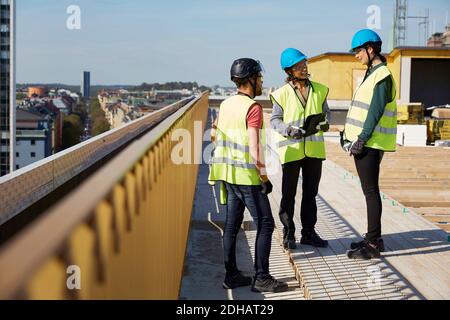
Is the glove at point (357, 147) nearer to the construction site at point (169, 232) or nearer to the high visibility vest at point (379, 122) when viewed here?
the high visibility vest at point (379, 122)

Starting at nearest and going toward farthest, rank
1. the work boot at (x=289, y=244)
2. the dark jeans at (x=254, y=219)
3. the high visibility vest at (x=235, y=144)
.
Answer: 1. the high visibility vest at (x=235, y=144)
2. the dark jeans at (x=254, y=219)
3. the work boot at (x=289, y=244)

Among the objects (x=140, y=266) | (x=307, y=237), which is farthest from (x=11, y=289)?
(x=307, y=237)

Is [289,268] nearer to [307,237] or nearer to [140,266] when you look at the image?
[307,237]

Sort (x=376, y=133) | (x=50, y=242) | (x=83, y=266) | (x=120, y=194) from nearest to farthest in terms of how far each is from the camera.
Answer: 1. (x=50, y=242)
2. (x=83, y=266)
3. (x=120, y=194)
4. (x=376, y=133)

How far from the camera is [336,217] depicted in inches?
330

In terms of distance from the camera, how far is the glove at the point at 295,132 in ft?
20.9

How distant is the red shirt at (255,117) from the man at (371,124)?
1350 mm

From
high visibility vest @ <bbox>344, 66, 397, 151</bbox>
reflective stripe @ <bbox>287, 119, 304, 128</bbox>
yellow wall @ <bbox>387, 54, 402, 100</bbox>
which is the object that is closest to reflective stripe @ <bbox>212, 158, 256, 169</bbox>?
reflective stripe @ <bbox>287, 119, 304, 128</bbox>

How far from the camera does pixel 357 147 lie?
624 cm

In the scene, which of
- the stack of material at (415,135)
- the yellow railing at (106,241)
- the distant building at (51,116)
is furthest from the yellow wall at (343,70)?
the distant building at (51,116)

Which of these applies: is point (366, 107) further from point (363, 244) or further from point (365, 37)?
point (363, 244)

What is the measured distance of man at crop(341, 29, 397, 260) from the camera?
243 inches

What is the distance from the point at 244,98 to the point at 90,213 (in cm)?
366

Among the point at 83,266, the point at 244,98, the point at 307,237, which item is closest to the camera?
the point at 83,266
